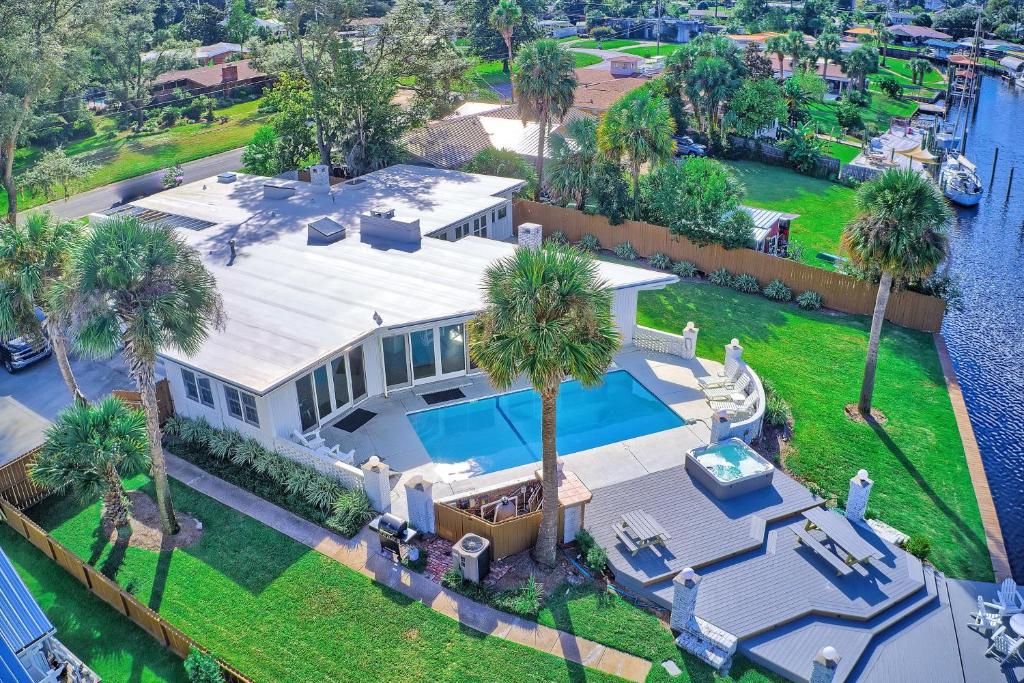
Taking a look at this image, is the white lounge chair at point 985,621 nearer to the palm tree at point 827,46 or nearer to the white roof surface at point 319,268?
the white roof surface at point 319,268

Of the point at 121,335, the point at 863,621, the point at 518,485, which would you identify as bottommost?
the point at 863,621

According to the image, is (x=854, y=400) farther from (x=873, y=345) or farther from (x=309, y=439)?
(x=309, y=439)

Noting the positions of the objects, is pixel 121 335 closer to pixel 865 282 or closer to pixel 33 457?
pixel 33 457

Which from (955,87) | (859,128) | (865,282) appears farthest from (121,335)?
(955,87)

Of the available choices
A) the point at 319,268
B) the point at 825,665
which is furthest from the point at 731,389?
the point at 319,268

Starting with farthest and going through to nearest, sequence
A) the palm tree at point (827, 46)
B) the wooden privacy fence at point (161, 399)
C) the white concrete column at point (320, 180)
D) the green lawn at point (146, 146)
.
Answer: the palm tree at point (827, 46) < the green lawn at point (146, 146) < the white concrete column at point (320, 180) < the wooden privacy fence at point (161, 399)

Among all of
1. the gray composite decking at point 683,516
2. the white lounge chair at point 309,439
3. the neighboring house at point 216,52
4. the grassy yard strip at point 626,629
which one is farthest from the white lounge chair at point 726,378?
the neighboring house at point 216,52

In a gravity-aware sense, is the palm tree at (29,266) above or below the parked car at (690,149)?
above
